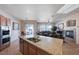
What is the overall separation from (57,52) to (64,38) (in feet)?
2.02

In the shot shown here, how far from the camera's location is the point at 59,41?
238cm

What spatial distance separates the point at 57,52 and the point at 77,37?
Answer: 795 millimetres

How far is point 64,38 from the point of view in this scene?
7.84 ft

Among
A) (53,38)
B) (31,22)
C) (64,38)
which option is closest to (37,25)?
(31,22)

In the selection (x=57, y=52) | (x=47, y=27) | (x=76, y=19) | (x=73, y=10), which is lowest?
(x=57, y=52)

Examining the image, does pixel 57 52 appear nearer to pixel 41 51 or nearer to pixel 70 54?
pixel 41 51

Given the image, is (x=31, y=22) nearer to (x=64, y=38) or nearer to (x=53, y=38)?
(x=53, y=38)
